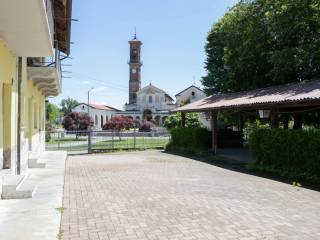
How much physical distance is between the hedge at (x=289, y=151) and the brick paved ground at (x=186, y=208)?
1.26m

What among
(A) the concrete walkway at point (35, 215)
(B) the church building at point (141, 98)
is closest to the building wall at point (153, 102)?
(B) the church building at point (141, 98)

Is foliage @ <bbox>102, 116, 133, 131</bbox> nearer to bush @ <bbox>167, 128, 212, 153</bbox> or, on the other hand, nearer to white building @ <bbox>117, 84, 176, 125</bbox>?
bush @ <bbox>167, 128, 212, 153</bbox>

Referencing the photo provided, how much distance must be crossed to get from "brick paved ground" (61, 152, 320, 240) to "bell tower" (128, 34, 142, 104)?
6762cm

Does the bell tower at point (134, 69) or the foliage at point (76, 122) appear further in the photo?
the bell tower at point (134, 69)

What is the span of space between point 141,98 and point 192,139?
54706mm

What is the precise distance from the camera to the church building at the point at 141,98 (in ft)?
242

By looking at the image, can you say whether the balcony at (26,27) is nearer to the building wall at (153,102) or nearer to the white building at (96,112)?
the white building at (96,112)

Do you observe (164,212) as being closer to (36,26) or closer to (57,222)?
(57,222)

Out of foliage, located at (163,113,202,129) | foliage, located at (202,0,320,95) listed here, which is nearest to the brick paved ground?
foliage, located at (202,0,320,95)

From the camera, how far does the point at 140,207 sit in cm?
755

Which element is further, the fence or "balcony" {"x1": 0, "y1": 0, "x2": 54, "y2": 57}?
the fence

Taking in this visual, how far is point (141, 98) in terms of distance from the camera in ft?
249

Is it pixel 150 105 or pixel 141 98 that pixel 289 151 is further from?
pixel 141 98

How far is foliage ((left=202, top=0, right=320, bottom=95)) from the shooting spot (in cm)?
1905
